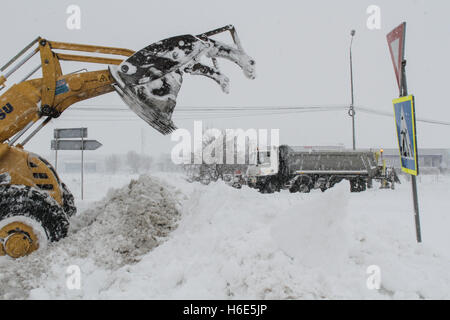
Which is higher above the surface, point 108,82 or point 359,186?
point 108,82

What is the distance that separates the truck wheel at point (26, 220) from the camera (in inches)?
174

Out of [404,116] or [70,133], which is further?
[70,133]

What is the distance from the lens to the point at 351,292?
314cm

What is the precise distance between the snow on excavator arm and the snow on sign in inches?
109

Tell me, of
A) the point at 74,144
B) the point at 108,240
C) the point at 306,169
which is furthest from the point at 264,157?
the point at 108,240

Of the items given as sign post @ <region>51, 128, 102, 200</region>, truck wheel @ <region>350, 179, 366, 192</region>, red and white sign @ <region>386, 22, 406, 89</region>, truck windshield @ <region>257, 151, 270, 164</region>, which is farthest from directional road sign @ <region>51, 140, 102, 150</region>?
truck wheel @ <region>350, 179, 366, 192</region>

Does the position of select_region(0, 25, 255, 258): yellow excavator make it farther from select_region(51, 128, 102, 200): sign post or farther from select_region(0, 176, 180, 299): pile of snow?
select_region(51, 128, 102, 200): sign post

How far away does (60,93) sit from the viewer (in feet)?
16.7

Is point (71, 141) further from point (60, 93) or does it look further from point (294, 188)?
point (294, 188)

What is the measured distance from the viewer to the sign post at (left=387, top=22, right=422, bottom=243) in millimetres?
4535

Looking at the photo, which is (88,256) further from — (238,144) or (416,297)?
(238,144)

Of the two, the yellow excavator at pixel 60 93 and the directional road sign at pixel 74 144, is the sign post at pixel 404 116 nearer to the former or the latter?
the yellow excavator at pixel 60 93

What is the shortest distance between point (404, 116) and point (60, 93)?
476 cm
